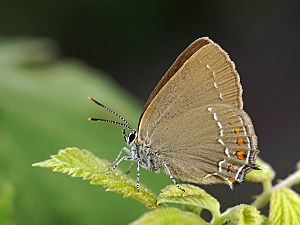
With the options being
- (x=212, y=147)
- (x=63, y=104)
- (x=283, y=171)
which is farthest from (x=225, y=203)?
(x=212, y=147)

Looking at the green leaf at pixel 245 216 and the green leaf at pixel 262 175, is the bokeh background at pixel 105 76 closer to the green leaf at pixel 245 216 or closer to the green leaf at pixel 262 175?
the green leaf at pixel 262 175

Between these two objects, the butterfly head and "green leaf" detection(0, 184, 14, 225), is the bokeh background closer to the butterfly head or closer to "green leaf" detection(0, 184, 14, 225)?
the butterfly head

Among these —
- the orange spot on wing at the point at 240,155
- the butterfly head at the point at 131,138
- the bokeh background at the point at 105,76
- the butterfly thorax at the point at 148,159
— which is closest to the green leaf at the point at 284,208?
the orange spot on wing at the point at 240,155

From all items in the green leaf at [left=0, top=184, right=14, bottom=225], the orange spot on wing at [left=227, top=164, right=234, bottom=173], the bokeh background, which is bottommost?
the bokeh background

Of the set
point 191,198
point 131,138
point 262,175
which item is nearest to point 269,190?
point 262,175

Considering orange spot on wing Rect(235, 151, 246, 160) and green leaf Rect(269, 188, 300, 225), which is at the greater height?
green leaf Rect(269, 188, 300, 225)

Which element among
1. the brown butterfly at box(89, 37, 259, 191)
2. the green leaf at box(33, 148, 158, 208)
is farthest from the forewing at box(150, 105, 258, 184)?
the green leaf at box(33, 148, 158, 208)

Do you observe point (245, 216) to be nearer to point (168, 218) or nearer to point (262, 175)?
point (168, 218)
